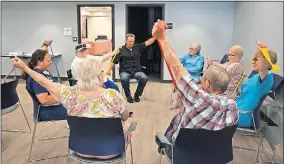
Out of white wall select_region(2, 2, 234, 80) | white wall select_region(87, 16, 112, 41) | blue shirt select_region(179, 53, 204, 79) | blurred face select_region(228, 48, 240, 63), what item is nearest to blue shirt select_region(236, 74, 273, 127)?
blurred face select_region(228, 48, 240, 63)

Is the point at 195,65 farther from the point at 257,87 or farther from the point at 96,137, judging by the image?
the point at 96,137

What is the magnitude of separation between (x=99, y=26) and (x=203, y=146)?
34.6ft

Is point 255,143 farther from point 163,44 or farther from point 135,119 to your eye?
point 163,44

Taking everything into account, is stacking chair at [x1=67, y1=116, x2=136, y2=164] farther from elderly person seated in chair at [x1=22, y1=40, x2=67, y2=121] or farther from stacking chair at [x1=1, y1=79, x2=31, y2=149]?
stacking chair at [x1=1, y1=79, x2=31, y2=149]

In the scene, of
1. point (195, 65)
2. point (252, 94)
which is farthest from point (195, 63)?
point (252, 94)

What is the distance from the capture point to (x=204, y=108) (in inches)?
68.1

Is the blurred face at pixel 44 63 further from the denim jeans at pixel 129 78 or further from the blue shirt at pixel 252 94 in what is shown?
the denim jeans at pixel 129 78

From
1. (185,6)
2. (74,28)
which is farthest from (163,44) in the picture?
(74,28)

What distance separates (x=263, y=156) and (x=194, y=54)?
227cm

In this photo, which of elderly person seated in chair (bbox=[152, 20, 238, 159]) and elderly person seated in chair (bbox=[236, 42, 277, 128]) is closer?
elderly person seated in chair (bbox=[152, 20, 238, 159])

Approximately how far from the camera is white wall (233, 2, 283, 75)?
3518 mm

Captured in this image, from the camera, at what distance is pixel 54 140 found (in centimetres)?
346

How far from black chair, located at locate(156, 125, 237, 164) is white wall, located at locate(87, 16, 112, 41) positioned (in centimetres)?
1023

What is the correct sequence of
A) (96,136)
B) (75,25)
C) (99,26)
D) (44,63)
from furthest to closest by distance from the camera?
1. (99,26)
2. (75,25)
3. (44,63)
4. (96,136)
